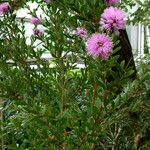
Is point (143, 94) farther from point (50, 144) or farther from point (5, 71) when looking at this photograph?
point (5, 71)

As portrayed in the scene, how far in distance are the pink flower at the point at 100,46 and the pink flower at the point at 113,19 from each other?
0.10 ft

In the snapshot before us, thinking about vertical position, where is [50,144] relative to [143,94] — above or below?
below

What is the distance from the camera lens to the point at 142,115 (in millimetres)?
1640

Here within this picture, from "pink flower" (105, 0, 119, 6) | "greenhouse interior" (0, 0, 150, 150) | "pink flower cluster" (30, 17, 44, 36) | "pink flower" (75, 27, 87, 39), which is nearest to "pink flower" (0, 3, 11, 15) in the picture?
"greenhouse interior" (0, 0, 150, 150)

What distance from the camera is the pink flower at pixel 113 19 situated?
3.17 feet

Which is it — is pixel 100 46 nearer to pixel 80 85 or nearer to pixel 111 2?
pixel 111 2

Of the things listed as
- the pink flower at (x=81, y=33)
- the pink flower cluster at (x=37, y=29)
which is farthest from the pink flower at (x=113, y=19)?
the pink flower cluster at (x=37, y=29)

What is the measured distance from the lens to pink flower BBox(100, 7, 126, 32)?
38.0 inches

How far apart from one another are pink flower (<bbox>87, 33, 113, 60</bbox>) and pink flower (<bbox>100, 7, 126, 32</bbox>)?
0.03m

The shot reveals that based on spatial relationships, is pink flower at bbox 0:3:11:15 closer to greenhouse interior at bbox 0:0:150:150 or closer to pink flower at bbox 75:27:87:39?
greenhouse interior at bbox 0:0:150:150

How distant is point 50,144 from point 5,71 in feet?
0.98

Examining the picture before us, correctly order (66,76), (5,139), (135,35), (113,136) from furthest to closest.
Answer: (135,35)
(5,139)
(113,136)
(66,76)

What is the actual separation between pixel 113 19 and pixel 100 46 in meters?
0.08

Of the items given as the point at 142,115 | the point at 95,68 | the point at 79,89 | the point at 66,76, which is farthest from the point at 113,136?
the point at 95,68
